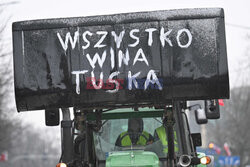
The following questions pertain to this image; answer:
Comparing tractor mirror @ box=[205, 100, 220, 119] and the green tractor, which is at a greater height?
the green tractor

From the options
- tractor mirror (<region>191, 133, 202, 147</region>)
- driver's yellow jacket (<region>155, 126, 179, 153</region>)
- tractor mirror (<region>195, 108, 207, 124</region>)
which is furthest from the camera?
tractor mirror (<region>191, 133, 202, 147</region>)

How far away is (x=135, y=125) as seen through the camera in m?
9.52

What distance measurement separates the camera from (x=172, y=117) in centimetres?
863

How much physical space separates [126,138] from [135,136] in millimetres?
130

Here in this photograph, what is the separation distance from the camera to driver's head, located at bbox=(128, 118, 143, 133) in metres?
9.49

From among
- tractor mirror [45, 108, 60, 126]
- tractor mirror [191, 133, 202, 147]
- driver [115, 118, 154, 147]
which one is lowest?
tractor mirror [191, 133, 202, 147]

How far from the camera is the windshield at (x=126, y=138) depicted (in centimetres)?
937

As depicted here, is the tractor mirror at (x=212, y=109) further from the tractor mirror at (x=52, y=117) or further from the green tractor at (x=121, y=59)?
the tractor mirror at (x=52, y=117)

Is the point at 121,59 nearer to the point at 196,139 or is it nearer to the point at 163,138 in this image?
the point at 163,138

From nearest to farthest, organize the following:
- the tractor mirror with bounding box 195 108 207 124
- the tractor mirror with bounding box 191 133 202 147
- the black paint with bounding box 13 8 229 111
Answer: the black paint with bounding box 13 8 229 111 → the tractor mirror with bounding box 195 108 207 124 → the tractor mirror with bounding box 191 133 202 147

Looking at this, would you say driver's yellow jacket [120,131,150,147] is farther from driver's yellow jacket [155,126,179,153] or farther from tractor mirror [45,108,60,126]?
tractor mirror [45,108,60,126]

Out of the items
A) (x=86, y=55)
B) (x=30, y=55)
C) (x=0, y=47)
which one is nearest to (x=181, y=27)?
(x=86, y=55)

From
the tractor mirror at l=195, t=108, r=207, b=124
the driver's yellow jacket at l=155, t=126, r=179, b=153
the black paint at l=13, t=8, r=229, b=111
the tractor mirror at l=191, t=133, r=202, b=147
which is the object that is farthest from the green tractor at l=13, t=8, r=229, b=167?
the tractor mirror at l=191, t=133, r=202, b=147

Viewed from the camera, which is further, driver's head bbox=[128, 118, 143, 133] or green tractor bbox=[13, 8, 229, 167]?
driver's head bbox=[128, 118, 143, 133]
